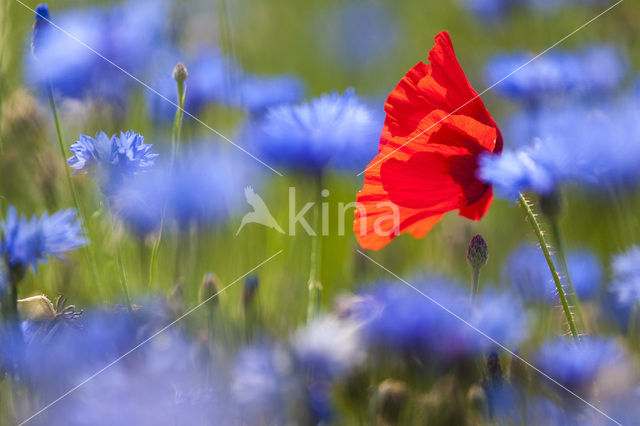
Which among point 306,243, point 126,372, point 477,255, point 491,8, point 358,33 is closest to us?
point 126,372

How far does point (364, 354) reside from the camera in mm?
655

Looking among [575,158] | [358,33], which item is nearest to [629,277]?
[575,158]

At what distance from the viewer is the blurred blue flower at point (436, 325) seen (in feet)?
2.16

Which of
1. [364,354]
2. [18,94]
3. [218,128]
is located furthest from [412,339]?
[218,128]

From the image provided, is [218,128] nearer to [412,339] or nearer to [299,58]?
[299,58]

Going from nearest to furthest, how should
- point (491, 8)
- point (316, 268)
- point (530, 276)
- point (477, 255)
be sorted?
point (477, 255), point (316, 268), point (530, 276), point (491, 8)

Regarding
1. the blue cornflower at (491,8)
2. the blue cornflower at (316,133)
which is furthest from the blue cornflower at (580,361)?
the blue cornflower at (491,8)

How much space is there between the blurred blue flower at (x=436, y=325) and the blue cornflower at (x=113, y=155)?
0.24 metres

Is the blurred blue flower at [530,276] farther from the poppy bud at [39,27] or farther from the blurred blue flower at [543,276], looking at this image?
the poppy bud at [39,27]

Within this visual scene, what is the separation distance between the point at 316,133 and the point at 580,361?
38cm

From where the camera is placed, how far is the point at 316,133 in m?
0.87

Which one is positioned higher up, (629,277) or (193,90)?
(193,90)

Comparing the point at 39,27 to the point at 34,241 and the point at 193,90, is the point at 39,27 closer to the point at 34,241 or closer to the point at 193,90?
the point at 34,241

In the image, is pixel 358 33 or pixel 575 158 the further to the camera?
pixel 358 33
